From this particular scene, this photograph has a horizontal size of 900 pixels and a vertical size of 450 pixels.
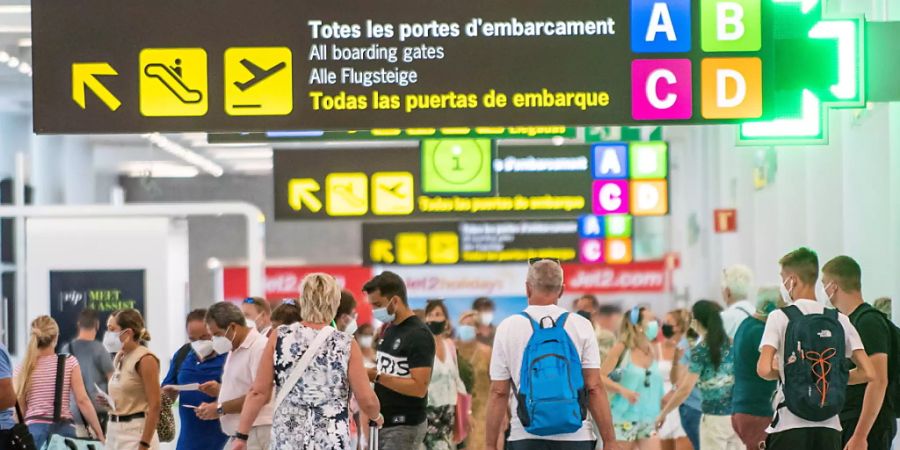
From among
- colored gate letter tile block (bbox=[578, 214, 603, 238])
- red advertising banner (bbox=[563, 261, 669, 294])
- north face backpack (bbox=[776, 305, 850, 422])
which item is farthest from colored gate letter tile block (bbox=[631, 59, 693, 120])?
red advertising banner (bbox=[563, 261, 669, 294])

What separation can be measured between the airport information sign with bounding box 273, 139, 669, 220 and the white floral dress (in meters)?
7.12

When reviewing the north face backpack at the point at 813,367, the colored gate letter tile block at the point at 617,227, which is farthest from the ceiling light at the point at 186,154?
the north face backpack at the point at 813,367

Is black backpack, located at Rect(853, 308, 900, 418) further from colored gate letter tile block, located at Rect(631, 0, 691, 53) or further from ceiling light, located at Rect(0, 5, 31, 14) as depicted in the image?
ceiling light, located at Rect(0, 5, 31, 14)

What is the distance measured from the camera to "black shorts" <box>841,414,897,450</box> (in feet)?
24.2

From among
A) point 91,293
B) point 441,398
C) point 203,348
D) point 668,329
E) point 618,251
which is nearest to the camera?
point 203,348

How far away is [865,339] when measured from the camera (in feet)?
24.0

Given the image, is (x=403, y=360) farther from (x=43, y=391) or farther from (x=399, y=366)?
(x=43, y=391)

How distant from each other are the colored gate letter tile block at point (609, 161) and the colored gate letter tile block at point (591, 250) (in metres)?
2.30

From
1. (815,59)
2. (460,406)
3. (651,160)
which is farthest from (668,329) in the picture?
(815,59)

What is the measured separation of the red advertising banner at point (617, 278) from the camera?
2006 centimetres

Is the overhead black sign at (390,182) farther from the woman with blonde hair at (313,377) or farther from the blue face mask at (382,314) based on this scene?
the woman with blonde hair at (313,377)

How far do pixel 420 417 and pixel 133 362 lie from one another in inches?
79.0

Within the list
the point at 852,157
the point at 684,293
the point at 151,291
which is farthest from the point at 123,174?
the point at 852,157

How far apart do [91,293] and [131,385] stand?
165 inches
